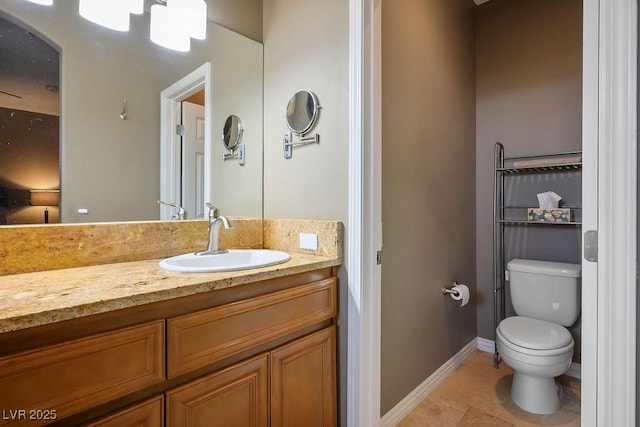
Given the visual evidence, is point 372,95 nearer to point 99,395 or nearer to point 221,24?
point 221,24

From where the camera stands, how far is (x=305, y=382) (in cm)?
121

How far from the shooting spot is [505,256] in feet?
7.59

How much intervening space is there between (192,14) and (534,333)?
2466 mm

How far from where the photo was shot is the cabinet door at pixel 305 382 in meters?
1.12

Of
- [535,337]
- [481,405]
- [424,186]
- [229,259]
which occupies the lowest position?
[481,405]

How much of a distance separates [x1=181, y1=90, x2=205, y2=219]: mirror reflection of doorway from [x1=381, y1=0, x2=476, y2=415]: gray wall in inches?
36.1

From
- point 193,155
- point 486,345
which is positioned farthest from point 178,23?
point 486,345

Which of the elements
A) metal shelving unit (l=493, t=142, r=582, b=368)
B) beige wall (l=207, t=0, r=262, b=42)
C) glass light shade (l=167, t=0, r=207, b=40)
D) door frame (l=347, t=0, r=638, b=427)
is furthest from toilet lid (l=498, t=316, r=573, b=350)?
glass light shade (l=167, t=0, r=207, b=40)

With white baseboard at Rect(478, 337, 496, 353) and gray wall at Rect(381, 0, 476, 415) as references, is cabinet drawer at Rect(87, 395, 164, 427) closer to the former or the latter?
gray wall at Rect(381, 0, 476, 415)

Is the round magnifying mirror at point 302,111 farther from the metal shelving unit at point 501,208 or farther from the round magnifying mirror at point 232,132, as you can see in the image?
the metal shelving unit at point 501,208

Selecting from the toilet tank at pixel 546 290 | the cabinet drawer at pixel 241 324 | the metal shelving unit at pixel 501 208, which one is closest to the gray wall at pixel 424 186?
the metal shelving unit at pixel 501 208

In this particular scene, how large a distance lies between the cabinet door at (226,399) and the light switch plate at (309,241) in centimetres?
51

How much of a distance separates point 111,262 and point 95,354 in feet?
1.84

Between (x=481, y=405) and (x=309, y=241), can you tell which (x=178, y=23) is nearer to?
(x=309, y=241)
